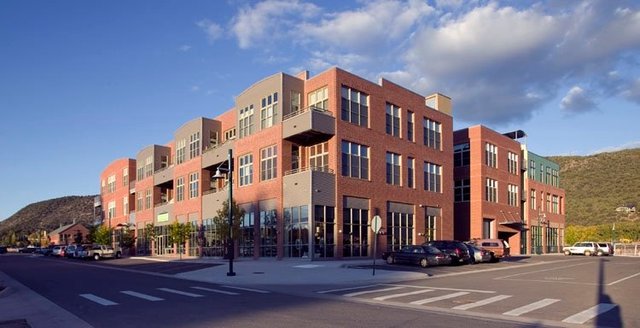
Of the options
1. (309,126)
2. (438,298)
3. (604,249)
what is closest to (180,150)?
(309,126)

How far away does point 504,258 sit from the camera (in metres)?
46.8

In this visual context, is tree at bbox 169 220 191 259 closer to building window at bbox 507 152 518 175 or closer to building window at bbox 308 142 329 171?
building window at bbox 308 142 329 171

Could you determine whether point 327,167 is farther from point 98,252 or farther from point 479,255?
point 98,252

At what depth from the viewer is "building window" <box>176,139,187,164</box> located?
5962cm

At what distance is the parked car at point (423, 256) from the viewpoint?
33.3 m

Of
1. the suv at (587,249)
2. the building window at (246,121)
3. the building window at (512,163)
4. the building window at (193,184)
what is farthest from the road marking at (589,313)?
the building window at (512,163)

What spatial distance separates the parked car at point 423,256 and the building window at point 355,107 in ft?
36.9

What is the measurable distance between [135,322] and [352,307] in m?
5.70

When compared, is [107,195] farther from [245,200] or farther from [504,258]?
[504,258]

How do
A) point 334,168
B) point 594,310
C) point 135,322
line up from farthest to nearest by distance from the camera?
1. point 334,168
2. point 594,310
3. point 135,322

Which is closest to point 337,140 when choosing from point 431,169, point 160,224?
point 431,169

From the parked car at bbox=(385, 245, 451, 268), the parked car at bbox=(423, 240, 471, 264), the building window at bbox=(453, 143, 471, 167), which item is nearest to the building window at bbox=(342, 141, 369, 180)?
the parked car at bbox=(423, 240, 471, 264)

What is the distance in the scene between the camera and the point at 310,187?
125ft

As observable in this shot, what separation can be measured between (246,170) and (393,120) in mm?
12832
